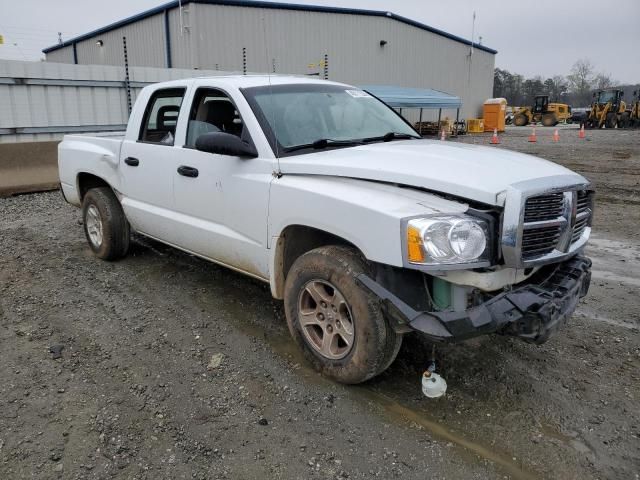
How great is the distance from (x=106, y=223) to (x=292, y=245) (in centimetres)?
279

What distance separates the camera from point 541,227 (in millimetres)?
2916

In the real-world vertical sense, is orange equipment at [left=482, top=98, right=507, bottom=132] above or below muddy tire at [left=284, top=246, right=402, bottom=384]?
above

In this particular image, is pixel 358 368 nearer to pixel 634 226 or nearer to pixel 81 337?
pixel 81 337

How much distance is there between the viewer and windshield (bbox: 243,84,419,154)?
12.6ft

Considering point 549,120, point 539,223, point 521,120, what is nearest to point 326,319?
point 539,223

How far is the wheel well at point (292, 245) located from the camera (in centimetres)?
359

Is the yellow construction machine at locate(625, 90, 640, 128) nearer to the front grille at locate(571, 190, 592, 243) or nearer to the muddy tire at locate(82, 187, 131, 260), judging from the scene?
the front grille at locate(571, 190, 592, 243)

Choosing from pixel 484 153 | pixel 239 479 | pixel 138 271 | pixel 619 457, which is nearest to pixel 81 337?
pixel 138 271

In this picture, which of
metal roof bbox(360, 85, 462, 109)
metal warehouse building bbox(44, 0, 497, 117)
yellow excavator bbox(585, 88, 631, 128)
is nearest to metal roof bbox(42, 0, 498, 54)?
metal warehouse building bbox(44, 0, 497, 117)

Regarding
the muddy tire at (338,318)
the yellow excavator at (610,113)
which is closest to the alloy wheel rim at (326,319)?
the muddy tire at (338,318)

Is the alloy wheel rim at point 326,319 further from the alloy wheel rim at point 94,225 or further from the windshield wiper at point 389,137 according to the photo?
→ the alloy wheel rim at point 94,225

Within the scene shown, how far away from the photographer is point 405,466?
2.67 m

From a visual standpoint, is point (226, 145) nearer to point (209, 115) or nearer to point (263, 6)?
point (209, 115)

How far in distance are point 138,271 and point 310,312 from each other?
282 centimetres
